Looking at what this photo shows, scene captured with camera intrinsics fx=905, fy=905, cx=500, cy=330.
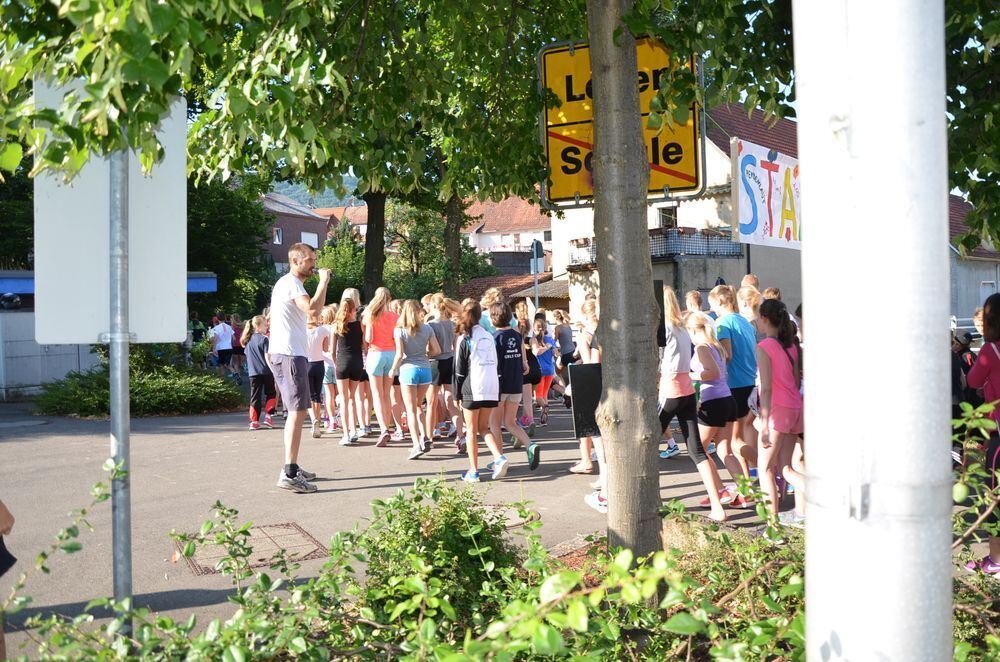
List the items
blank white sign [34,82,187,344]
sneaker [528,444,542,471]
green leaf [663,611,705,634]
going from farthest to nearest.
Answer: sneaker [528,444,542,471] → blank white sign [34,82,187,344] → green leaf [663,611,705,634]

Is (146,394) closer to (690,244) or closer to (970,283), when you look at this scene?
(690,244)

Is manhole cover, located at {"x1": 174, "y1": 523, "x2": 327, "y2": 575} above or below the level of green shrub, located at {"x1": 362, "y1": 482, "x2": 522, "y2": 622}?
below

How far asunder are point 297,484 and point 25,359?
14491mm

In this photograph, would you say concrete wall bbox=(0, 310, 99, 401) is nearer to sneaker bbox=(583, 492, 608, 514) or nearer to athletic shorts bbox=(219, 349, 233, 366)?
athletic shorts bbox=(219, 349, 233, 366)

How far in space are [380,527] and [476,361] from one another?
5.13 m

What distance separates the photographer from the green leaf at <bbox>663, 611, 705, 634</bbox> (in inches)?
66.9

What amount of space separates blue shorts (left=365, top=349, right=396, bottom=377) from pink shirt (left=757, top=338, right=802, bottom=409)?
19.9ft

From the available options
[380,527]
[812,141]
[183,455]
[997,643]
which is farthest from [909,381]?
[183,455]

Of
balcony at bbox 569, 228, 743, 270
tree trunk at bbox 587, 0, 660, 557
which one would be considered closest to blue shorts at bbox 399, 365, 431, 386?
tree trunk at bbox 587, 0, 660, 557

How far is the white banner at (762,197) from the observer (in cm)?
1212

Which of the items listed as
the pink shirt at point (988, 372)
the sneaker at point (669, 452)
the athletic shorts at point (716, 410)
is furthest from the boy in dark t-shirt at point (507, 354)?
the pink shirt at point (988, 372)

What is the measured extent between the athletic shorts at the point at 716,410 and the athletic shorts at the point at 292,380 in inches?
142

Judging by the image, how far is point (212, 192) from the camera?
36938 mm

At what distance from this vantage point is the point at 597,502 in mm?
7738
